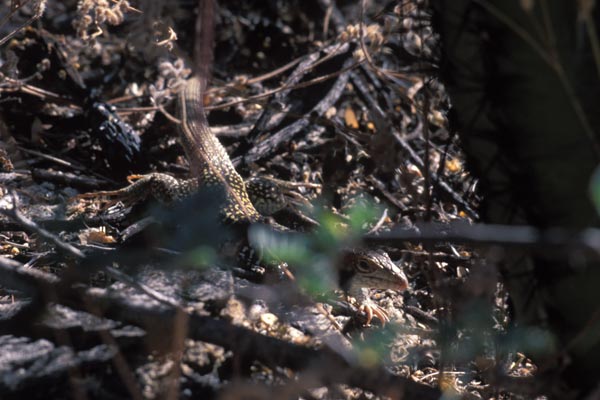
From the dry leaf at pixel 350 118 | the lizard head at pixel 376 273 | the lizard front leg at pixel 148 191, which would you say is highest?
the dry leaf at pixel 350 118

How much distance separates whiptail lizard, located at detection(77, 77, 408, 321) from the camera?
335 centimetres

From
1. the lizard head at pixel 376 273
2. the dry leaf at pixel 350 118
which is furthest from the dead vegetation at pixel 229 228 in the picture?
the lizard head at pixel 376 273

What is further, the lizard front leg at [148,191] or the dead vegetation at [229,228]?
the lizard front leg at [148,191]

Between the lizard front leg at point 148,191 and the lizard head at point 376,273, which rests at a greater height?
the lizard front leg at point 148,191

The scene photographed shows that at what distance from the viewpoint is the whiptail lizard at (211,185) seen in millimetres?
3348

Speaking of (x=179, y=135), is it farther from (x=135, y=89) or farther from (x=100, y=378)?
(x=100, y=378)

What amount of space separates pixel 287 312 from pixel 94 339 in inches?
27.1

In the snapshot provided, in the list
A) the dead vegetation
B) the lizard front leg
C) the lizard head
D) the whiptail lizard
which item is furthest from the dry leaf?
the lizard head

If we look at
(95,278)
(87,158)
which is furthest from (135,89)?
(95,278)

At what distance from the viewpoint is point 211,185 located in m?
3.94

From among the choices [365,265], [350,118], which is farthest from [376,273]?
[350,118]

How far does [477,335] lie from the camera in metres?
1.78

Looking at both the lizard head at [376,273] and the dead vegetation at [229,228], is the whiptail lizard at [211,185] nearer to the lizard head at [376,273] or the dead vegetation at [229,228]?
the lizard head at [376,273]

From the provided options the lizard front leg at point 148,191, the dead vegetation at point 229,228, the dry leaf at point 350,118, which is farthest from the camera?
the dry leaf at point 350,118
